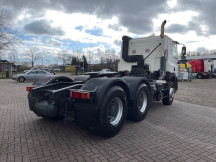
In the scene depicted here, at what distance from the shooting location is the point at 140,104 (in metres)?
5.43

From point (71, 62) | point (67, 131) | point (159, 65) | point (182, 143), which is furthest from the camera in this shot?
point (71, 62)

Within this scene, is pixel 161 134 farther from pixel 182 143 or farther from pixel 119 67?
pixel 119 67

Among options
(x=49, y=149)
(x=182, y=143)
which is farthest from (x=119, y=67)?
(x=49, y=149)

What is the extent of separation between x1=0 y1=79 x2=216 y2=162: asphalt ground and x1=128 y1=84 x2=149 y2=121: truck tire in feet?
0.69

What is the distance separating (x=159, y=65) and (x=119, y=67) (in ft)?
5.83

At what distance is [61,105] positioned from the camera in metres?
3.99

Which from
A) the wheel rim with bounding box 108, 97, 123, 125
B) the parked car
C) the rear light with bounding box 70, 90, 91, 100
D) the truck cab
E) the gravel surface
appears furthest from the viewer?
the parked car

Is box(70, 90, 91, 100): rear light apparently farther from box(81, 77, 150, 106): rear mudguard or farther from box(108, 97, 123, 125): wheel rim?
box(108, 97, 123, 125): wheel rim

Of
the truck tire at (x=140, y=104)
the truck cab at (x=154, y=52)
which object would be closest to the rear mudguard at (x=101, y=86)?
the truck tire at (x=140, y=104)

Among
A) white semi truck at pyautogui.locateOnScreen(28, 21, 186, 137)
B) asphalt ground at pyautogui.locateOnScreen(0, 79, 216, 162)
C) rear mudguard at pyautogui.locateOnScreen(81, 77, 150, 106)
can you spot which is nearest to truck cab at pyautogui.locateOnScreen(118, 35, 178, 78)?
white semi truck at pyautogui.locateOnScreen(28, 21, 186, 137)

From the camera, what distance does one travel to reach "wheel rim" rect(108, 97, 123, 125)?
411 cm

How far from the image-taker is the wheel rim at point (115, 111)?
411 cm

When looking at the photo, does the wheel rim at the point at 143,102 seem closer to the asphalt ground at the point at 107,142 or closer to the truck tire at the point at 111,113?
the asphalt ground at the point at 107,142

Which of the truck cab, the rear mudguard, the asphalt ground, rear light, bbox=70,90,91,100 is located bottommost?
the asphalt ground
